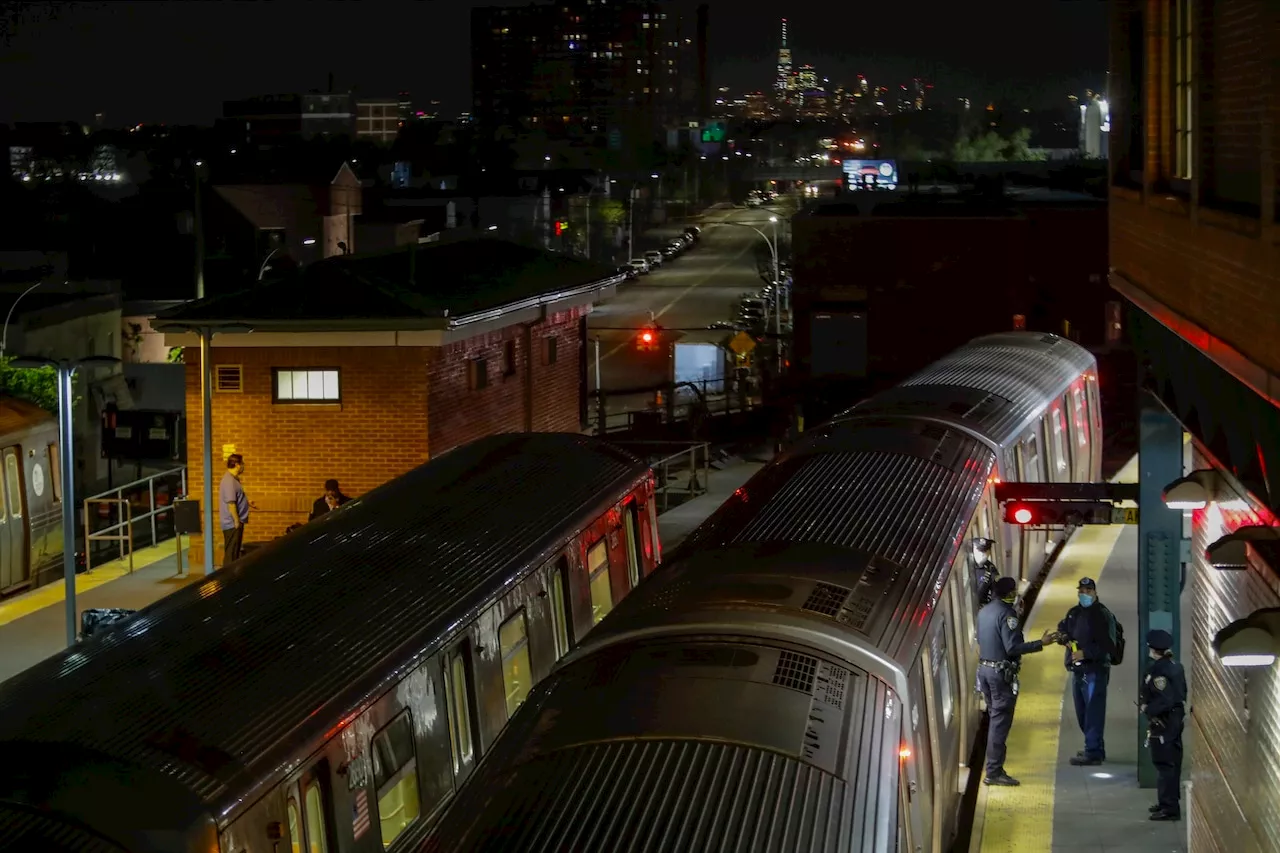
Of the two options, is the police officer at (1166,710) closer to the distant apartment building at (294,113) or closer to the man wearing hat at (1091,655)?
the man wearing hat at (1091,655)

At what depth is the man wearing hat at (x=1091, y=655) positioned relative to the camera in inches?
467

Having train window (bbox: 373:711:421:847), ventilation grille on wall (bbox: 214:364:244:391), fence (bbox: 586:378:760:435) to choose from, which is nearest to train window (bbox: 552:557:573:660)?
train window (bbox: 373:711:421:847)

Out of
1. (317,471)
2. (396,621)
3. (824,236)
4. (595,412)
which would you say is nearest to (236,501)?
(317,471)

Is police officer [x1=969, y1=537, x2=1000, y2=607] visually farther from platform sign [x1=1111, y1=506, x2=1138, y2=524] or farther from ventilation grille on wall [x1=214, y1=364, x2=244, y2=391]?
ventilation grille on wall [x1=214, y1=364, x2=244, y2=391]

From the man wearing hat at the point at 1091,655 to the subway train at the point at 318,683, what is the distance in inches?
140

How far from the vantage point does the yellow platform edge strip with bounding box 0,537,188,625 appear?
1714cm

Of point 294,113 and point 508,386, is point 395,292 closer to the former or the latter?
point 508,386

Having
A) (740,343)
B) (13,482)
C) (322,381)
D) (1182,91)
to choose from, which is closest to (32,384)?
(13,482)

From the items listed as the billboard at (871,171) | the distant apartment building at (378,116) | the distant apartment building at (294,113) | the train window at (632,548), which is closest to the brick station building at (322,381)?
the train window at (632,548)

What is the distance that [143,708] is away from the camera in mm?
6289

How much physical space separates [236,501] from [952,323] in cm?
2815

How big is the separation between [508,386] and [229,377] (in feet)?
12.8

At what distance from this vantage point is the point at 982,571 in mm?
11109

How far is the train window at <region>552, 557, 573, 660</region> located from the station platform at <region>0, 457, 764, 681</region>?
4.46 meters
